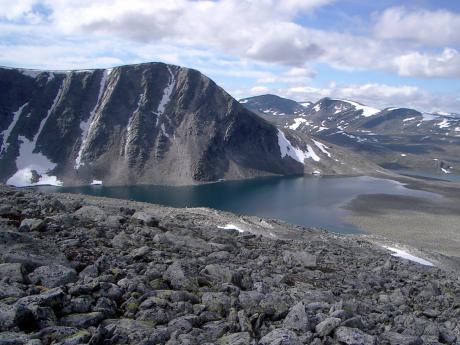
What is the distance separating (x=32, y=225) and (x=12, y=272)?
498 centimetres

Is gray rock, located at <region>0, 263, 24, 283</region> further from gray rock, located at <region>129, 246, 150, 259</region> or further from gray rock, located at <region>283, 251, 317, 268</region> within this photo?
gray rock, located at <region>283, 251, 317, 268</region>

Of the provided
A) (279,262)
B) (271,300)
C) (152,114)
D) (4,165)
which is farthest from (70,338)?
(152,114)

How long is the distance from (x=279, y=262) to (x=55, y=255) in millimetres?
12261

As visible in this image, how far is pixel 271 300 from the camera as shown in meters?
14.2

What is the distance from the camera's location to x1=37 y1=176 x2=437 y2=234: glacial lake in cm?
9525

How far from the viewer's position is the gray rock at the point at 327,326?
39.0 feet

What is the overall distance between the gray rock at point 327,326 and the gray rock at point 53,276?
7.33 metres

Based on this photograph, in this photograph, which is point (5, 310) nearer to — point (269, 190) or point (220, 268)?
point (220, 268)

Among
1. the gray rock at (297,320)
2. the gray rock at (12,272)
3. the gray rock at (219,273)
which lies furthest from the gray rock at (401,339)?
the gray rock at (12,272)

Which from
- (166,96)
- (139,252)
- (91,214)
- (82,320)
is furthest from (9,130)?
(82,320)

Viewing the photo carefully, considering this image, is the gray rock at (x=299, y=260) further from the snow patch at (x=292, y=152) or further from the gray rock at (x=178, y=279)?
the snow patch at (x=292, y=152)

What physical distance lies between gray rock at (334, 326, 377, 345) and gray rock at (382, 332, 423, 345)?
1361 millimetres

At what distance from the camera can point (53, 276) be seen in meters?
12.2

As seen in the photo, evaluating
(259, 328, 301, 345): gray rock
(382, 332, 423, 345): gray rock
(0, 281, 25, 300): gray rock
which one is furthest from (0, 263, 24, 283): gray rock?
(382, 332, 423, 345): gray rock
